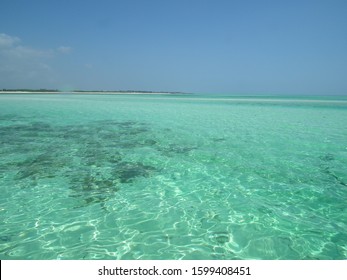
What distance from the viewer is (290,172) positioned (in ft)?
26.7

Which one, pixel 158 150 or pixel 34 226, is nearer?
pixel 34 226

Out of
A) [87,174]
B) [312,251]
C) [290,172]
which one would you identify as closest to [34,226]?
[87,174]

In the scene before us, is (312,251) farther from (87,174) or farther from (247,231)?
(87,174)

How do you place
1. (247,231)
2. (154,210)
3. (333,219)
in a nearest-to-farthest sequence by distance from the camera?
1. (247,231)
2. (333,219)
3. (154,210)

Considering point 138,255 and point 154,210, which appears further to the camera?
point 154,210

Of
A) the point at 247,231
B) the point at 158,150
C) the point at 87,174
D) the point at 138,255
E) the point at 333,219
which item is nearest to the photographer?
the point at 138,255
